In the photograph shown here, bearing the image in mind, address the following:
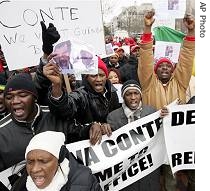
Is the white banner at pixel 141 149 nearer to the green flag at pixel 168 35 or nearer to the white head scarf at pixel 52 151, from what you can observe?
the white head scarf at pixel 52 151

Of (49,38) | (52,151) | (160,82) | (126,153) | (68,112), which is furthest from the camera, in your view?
(160,82)

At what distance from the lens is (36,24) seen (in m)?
3.38

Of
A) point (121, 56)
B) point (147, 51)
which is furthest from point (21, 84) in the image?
point (121, 56)

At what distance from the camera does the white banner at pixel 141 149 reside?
2.95m

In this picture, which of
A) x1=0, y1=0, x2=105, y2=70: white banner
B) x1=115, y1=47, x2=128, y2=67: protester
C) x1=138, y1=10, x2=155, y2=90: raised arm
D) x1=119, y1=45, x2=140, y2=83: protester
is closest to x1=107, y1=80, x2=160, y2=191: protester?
x1=138, y1=10, x2=155, y2=90: raised arm

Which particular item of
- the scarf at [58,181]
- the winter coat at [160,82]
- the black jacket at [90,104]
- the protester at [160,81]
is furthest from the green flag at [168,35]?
the scarf at [58,181]

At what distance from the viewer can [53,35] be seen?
109 inches

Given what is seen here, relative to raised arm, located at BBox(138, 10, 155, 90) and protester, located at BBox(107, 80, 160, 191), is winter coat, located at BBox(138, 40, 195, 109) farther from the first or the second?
protester, located at BBox(107, 80, 160, 191)

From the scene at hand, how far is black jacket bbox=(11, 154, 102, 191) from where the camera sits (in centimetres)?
213

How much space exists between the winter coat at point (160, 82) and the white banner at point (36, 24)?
0.54m

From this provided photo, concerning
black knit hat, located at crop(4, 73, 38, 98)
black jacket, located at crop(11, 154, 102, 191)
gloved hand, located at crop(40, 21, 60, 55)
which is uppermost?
gloved hand, located at crop(40, 21, 60, 55)

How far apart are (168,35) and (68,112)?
252 cm

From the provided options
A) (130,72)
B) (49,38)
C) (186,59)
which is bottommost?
(130,72)

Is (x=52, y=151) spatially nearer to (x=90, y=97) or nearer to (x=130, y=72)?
(x=90, y=97)
